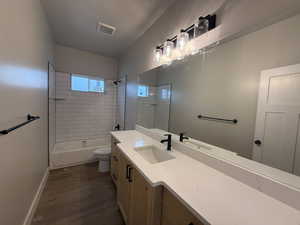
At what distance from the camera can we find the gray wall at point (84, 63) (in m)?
3.03

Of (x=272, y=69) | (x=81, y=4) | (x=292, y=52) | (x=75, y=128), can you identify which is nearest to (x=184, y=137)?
(x=272, y=69)

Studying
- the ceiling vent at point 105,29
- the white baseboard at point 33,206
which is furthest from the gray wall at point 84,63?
the white baseboard at point 33,206

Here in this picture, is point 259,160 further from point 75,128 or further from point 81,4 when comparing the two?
point 75,128

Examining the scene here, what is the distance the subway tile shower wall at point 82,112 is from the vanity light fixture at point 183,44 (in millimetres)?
2155

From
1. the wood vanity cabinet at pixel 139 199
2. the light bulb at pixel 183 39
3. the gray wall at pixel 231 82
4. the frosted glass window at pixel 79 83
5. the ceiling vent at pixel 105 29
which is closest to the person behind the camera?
the gray wall at pixel 231 82

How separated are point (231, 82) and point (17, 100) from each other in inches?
71.2

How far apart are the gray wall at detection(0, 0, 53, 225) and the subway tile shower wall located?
159 cm

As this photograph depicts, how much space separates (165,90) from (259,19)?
1106 millimetres

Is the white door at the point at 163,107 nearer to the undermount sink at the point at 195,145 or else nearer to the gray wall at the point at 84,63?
the undermount sink at the point at 195,145

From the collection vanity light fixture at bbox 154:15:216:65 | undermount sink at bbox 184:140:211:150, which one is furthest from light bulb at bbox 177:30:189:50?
undermount sink at bbox 184:140:211:150

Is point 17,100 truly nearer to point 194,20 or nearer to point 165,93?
point 165,93

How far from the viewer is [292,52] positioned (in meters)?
0.75

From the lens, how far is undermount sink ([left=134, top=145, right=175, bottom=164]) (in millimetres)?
1487

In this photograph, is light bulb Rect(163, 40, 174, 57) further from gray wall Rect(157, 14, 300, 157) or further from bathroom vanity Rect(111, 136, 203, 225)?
bathroom vanity Rect(111, 136, 203, 225)
